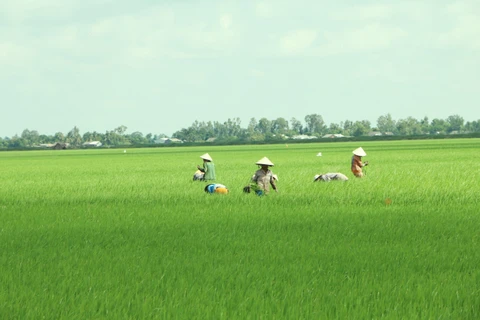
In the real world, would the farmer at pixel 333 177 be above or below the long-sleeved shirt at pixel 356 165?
below

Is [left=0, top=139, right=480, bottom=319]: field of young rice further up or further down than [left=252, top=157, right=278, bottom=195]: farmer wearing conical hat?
further down

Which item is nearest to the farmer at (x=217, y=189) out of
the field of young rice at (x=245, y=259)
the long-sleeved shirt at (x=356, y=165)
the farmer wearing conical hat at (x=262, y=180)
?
the farmer wearing conical hat at (x=262, y=180)

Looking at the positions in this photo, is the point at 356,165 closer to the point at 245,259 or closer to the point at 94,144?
the point at 245,259

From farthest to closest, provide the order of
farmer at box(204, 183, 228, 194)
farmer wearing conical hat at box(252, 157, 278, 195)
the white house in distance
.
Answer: the white house in distance < farmer at box(204, 183, 228, 194) < farmer wearing conical hat at box(252, 157, 278, 195)

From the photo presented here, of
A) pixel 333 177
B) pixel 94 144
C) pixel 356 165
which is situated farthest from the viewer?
pixel 94 144

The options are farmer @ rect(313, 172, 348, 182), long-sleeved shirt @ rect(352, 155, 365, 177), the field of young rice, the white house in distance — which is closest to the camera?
the field of young rice

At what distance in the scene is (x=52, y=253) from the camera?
7.09 m

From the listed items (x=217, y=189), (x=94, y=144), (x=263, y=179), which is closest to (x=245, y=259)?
(x=263, y=179)

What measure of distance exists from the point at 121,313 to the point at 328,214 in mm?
5879

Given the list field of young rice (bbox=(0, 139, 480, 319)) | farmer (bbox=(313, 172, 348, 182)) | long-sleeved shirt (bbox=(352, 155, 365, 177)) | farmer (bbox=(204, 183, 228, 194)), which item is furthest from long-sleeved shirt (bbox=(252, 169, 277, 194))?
long-sleeved shirt (bbox=(352, 155, 365, 177))

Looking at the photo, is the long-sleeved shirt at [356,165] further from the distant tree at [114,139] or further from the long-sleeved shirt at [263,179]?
the distant tree at [114,139]

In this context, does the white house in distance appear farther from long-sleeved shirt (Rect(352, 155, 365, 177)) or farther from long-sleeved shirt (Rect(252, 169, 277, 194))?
long-sleeved shirt (Rect(252, 169, 277, 194))

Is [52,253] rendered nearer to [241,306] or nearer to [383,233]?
[241,306]

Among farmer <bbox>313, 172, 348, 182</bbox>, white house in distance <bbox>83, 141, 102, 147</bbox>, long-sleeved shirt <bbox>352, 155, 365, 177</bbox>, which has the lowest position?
white house in distance <bbox>83, 141, 102, 147</bbox>
